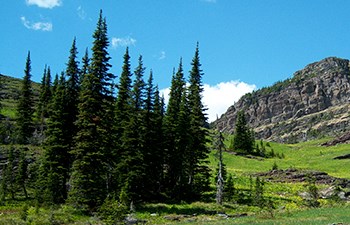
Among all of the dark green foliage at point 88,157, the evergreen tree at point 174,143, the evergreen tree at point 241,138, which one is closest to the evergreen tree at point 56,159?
the dark green foliage at point 88,157

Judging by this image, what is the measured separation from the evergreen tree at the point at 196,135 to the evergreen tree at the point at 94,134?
12.3 meters

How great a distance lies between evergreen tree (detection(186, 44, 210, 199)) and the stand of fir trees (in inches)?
5.4

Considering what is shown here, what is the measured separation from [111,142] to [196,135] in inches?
517

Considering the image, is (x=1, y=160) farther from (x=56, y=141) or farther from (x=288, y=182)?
(x=288, y=182)

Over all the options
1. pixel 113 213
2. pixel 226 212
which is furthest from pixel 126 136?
pixel 113 213

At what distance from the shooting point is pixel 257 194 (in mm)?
43312

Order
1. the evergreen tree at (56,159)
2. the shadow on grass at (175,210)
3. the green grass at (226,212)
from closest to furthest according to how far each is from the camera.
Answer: the green grass at (226,212) < the shadow on grass at (175,210) < the evergreen tree at (56,159)

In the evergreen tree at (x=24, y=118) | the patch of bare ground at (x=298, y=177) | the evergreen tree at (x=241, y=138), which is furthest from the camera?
the evergreen tree at (x=241, y=138)

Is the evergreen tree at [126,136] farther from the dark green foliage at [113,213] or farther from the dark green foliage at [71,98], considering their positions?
the dark green foliage at [113,213]

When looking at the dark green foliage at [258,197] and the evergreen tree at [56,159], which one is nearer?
the evergreen tree at [56,159]

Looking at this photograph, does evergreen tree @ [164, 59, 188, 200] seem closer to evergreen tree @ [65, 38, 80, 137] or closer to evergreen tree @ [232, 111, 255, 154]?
evergreen tree @ [65, 38, 80, 137]

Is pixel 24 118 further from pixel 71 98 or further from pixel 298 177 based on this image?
pixel 298 177

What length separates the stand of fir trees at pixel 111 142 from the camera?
38.1 metres

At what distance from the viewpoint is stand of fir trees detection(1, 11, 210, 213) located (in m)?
38.1
